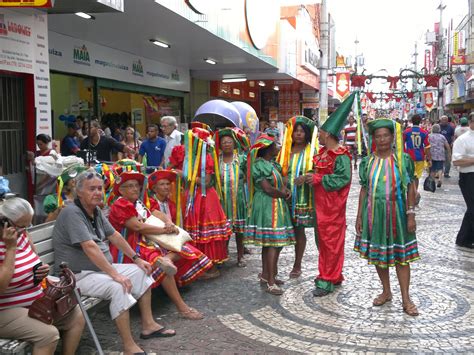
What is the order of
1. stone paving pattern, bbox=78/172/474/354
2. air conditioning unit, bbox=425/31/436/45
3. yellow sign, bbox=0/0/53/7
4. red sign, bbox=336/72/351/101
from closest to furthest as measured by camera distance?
stone paving pattern, bbox=78/172/474/354 < yellow sign, bbox=0/0/53/7 < red sign, bbox=336/72/351/101 < air conditioning unit, bbox=425/31/436/45

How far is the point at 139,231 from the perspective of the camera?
487 cm

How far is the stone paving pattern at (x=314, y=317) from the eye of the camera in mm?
4316

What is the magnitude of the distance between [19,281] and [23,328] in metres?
0.28

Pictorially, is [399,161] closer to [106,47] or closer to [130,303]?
[130,303]

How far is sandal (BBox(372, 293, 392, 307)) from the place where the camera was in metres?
5.20

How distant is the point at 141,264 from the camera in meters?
4.39

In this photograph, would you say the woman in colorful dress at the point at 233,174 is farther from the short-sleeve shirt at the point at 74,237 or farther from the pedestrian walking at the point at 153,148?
the pedestrian walking at the point at 153,148

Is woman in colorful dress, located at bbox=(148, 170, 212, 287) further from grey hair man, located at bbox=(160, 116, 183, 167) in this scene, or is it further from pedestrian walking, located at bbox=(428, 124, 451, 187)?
pedestrian walking, located at bbox=(428, 124, 451, 187)

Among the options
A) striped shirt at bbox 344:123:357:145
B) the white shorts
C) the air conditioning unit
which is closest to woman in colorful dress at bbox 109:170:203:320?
the white shorts

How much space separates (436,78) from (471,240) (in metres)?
21.3

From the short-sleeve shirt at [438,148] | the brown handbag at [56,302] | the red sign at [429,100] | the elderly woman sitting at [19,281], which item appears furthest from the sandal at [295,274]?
the red sign at [429,100]

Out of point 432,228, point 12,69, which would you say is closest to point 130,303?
point 12,69

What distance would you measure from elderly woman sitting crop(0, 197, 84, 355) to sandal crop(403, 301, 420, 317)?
3045 millimetres

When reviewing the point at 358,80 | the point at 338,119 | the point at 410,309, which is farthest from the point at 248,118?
the point at 358,80
